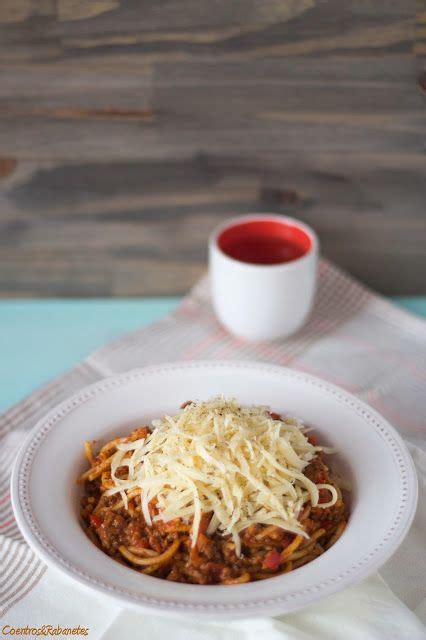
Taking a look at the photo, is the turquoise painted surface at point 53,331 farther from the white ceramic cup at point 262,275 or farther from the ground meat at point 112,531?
the ground meat at point 112,531

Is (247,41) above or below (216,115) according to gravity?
above

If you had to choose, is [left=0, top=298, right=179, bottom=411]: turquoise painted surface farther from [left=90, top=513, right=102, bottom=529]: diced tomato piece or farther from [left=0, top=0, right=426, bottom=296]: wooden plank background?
[left=90, top=513, right=102, bottom=529]: diced tomato piece

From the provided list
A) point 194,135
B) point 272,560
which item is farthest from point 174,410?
point 194,135

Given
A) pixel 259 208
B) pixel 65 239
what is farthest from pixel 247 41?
pixel 65 239

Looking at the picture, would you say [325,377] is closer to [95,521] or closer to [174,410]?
[174,410]

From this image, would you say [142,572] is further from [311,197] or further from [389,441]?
[311,197]
